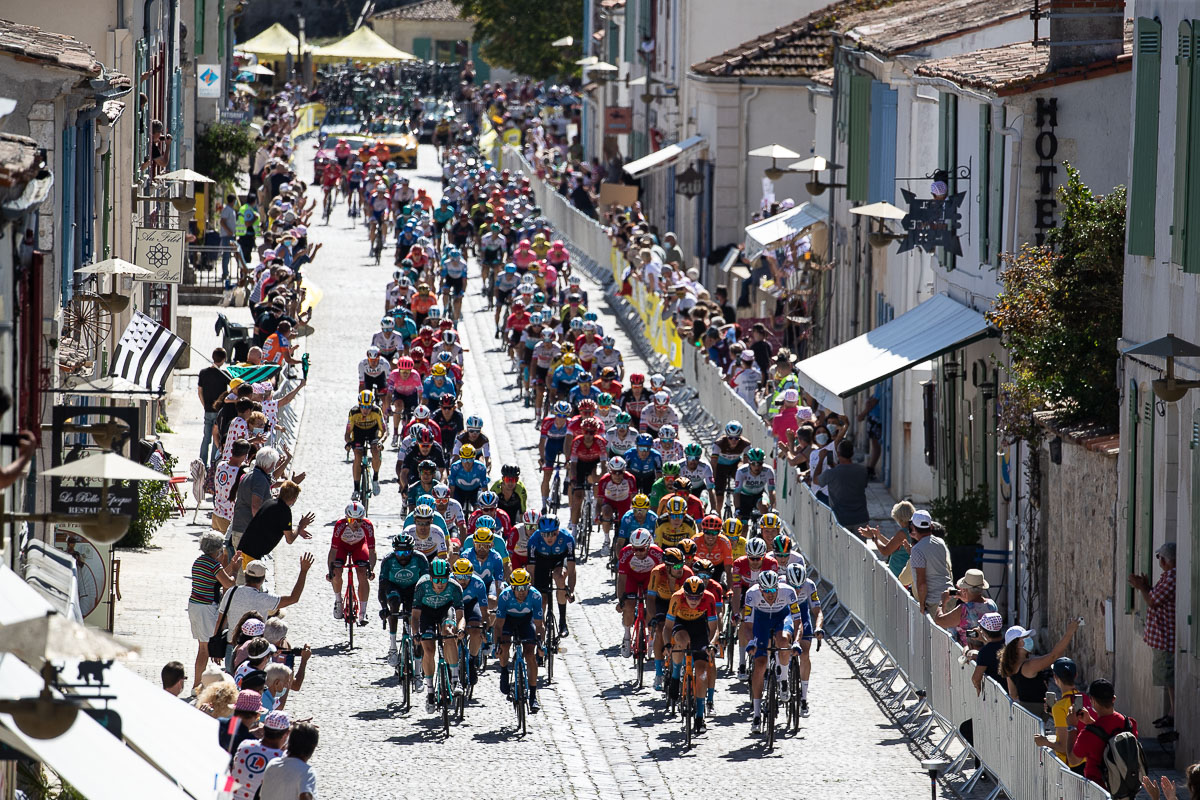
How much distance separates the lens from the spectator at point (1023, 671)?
15062 millimetres

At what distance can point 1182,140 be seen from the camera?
1543 centimetres

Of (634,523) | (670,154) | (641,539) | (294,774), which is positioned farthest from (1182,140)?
(670,154)

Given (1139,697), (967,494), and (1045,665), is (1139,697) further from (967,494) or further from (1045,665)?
(967,494)

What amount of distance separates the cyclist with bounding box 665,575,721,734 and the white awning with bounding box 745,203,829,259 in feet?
52.2

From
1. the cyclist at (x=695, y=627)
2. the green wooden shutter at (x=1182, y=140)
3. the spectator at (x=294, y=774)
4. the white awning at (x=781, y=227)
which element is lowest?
the cyclist at (x=695, y=627)

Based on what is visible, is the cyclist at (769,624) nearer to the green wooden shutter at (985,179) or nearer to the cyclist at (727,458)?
the green wooden shutter at (985,179)

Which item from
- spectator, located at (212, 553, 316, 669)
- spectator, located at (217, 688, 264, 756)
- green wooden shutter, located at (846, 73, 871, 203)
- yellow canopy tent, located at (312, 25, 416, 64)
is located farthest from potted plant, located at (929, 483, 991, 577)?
yellow canopy tent, located at (312, 25, 416, 64)

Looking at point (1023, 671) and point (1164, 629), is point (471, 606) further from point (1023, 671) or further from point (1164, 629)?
point (1164, 629)

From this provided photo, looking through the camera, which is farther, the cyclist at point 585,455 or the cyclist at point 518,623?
the cyclist at point 585,455

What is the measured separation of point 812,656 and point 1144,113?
5.80 meters

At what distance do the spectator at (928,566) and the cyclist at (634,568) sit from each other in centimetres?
224

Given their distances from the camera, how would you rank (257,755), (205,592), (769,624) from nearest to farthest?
(257,755) → (205,592) → (769,624)

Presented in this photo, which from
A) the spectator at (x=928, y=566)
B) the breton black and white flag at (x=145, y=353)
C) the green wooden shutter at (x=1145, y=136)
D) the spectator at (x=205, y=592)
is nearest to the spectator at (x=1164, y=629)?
the green wooden shutter at (x=1145, y=136)

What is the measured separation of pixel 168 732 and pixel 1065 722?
224 inches
